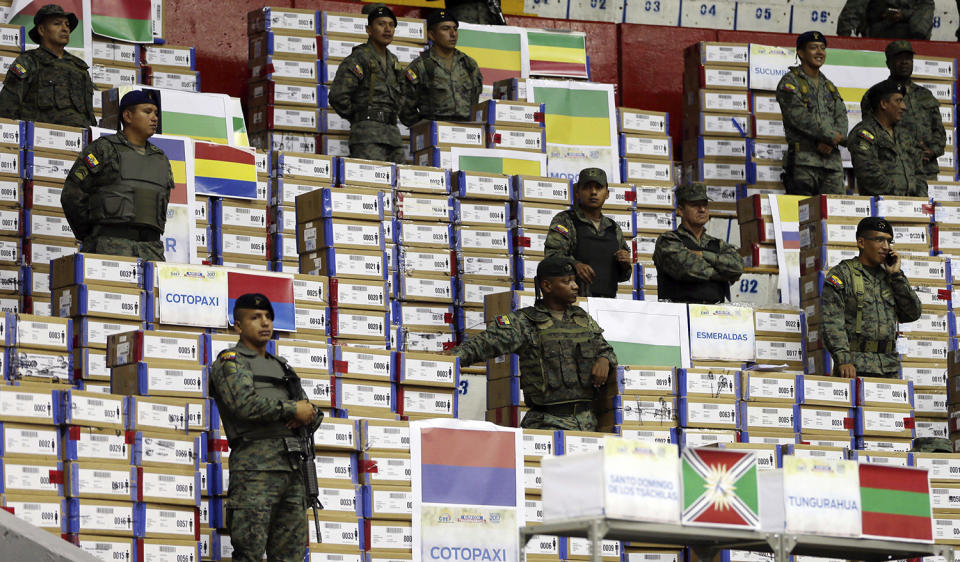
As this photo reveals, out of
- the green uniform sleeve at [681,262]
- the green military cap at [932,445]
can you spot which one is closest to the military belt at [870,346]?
the green military cap at [932,445]

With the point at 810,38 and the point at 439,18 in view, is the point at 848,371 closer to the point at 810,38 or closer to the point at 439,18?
the point at 810,38

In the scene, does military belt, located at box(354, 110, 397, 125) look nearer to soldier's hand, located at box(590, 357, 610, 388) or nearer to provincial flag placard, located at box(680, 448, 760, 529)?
soldier's hand, located at box(590, 357, 610, 388)

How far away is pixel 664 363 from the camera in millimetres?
15562

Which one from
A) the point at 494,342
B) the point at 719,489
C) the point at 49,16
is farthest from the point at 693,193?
the point at 719,489

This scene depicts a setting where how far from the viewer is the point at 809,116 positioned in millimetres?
19312

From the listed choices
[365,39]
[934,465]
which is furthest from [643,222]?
[934,465]

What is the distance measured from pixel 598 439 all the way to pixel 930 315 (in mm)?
4685

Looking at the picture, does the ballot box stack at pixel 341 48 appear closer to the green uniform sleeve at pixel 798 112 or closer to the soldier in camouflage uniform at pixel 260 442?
the green uniform sleeve at pixel 798 112

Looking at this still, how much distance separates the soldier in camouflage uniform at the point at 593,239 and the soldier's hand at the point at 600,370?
70.8 inches

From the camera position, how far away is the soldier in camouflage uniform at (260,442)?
1157 cm

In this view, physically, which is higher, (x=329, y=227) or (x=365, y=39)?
(x=365, y=39)

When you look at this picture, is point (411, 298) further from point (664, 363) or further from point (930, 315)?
point (930, 315)

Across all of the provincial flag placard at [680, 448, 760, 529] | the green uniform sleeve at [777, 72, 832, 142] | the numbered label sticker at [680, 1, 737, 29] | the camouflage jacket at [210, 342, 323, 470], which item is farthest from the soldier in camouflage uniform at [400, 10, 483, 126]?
the provincial flag placard at [680, 448, 760, 529]

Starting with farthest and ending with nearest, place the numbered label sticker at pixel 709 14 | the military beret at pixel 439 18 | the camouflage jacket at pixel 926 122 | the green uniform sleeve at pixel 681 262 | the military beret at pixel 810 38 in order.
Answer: the numbered label sticker at pixel 709 14
the camouflage jacket at pixel 926 122
the military beret at pixel 810 38
the military beret at pixel 439 18
the green uniform sleeve at pixel 681 262
